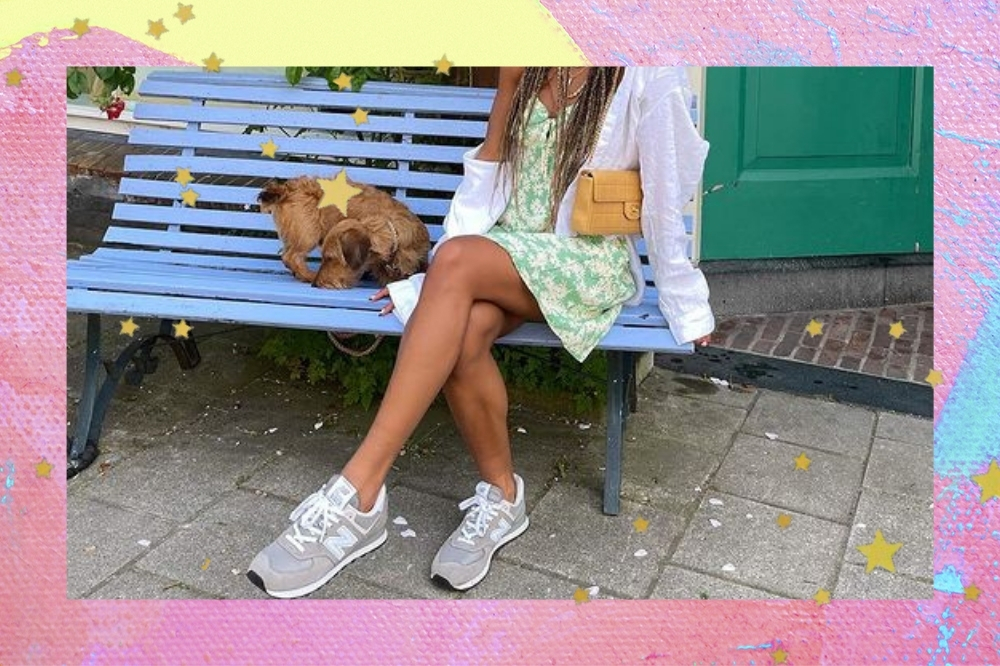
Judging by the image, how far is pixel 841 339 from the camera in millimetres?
3822

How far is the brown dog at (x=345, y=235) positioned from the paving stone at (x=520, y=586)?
0.90m

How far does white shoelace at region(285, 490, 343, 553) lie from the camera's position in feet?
7.35

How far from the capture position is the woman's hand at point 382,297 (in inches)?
107

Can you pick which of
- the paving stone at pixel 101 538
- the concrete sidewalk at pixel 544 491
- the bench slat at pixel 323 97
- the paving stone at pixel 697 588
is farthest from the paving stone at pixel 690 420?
the paving stone at pixel 101 538

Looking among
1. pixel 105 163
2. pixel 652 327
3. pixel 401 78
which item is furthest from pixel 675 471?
pixel 105 163

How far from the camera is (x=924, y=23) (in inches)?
68.4

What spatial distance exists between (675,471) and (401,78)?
5.07 feet

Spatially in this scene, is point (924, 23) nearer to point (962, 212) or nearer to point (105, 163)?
point (962, 212)

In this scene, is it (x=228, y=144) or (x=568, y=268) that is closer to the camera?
(x=568, y=268)

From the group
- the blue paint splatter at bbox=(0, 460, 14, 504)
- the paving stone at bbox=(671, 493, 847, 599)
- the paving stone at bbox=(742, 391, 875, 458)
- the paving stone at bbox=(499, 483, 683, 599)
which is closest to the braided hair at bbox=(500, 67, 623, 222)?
the paving stone at bbox=(499, 483, 683, 599)

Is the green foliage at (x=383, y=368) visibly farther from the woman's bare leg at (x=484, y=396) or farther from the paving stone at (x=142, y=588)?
the paving stone at (x=142, y=588)

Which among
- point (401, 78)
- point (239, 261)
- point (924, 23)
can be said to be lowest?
point (239, 261)

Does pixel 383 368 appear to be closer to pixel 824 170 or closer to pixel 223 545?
pixel 223 545

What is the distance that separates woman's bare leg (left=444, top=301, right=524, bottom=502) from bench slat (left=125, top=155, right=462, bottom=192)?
0.80m
